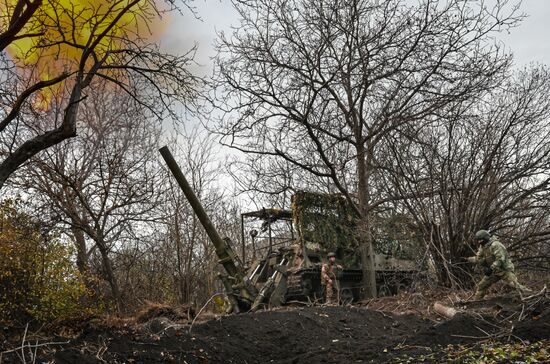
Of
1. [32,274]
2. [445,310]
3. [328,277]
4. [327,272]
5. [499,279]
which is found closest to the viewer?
[445,310]

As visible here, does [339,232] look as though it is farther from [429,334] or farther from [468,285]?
[429,334]

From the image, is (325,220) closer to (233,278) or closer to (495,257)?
(233,278)

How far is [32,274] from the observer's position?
41.6 ft

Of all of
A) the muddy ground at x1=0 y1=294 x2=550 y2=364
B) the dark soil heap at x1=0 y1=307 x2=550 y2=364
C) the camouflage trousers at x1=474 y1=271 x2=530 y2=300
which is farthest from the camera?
the camouflage trousers at x1=474 y1=271 x2=530 y2=300

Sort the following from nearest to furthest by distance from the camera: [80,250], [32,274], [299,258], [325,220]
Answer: [32,274] < [299,258] < [325,220] < [80,250]

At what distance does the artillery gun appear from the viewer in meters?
13.5

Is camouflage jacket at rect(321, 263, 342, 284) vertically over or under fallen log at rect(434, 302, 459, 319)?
over

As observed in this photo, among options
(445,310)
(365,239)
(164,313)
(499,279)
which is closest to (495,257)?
(499,279)

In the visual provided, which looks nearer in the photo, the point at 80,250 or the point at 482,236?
the point at 482,236

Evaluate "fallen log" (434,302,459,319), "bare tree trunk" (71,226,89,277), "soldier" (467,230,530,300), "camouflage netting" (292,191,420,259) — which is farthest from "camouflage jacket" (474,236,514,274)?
"bare tree trunk" (71,226,89,277)

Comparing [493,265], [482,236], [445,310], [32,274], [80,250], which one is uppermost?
[80,250]

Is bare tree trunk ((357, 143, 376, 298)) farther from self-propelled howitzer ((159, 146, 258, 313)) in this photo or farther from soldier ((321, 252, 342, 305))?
self-propelled howitzer ((159, 146, 258, 313))

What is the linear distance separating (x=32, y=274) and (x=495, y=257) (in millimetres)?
9816

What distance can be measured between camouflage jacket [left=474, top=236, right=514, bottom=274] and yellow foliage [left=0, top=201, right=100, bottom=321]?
8831mm
